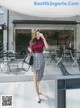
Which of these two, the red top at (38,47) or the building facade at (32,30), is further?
the building facade at (32,30)

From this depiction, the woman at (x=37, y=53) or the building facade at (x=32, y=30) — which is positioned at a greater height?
the building facade at (x=32, y=30)

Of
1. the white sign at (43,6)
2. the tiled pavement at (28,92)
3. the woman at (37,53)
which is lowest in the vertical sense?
the tiled pavement at (28,92)

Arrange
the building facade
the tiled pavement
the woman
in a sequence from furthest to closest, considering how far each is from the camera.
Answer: the building facade
the woman
the tiled pavement

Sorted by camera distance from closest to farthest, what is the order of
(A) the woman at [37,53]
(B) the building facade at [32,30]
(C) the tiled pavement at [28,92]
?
1. (C) the tiled pavement at [28,92]
2. (A) the woman at [37,53]
3. (B) the building facade at [32,30]

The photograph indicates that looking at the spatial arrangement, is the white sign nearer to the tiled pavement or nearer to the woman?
the woman

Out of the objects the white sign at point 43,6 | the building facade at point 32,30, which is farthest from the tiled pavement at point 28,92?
the building facade at point 32,30

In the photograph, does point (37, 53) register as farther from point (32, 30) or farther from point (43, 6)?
point (32, 30)

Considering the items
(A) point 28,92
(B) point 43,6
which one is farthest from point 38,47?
(A) point 28,92

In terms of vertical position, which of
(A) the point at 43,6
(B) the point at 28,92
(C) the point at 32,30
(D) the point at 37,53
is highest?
(C) the point at 32,30

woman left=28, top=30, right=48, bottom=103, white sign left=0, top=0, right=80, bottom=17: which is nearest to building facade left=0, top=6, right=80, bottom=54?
woman left=28, top=30, right=48, bottom=103

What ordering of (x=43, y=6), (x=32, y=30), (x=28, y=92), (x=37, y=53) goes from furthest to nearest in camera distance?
(x=32, y=30) < (x=28, y=92) < (x=37, y=53) < (x=43, y=6)

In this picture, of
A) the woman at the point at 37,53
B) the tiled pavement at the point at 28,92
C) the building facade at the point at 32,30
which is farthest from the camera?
the building facade at the point at 32,30

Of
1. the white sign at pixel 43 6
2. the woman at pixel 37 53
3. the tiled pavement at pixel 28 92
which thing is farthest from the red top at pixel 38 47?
the tiled pavement at pixel 28 92

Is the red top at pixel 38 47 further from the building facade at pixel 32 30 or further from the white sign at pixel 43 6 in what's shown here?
the building facade at pixel 32 30
